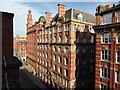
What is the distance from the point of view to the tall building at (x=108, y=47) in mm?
14333

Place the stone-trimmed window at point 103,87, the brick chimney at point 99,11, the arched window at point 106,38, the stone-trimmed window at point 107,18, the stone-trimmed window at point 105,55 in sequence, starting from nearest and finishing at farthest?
the arched window at point 106,38
the stone-trimmed window at point 105,55
the stone-trimmed window at point 107,18
the stone-trimmed window at point 103,87
the brick chimney at point 99,11

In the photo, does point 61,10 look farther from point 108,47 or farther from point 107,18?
point 108,47

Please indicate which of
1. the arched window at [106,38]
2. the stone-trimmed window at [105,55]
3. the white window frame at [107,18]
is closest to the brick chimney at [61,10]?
the white window frame at [107,18]

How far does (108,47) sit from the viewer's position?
1529cm

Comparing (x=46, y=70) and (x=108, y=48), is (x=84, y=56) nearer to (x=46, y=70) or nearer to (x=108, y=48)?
(x=108, y=48)

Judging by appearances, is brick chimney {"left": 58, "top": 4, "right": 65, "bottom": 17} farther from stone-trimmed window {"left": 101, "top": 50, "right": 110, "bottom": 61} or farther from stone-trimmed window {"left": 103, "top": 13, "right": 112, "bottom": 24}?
stone-trimmed window {"left": 101, "top": 50, "right": 110, "bottom": 61}

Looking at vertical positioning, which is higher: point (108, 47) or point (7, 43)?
point (7, 43)

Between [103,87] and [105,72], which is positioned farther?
[103,87]

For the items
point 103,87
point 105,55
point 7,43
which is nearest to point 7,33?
point 7,43

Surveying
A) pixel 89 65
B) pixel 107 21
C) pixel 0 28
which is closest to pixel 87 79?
pixel 89 65

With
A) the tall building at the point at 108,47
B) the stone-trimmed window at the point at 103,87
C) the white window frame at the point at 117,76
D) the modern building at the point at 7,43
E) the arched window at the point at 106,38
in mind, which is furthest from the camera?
the stone-trimmed window at the point at 103,87

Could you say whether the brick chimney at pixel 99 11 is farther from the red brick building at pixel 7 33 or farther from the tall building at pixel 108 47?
the red brick building at pixel 7 33

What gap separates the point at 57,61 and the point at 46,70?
33.9 ft

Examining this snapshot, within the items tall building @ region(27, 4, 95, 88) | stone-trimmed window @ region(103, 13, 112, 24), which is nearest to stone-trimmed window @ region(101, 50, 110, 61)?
stone-trimmed window @ region(103, 13, 112, 24)
